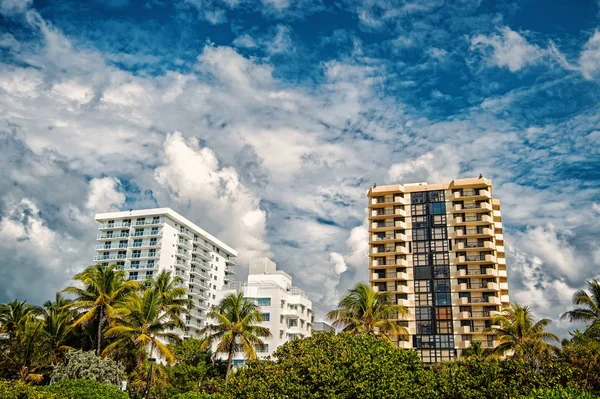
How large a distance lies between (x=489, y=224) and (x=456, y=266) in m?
7.57

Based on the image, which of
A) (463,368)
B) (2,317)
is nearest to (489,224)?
(463,368)

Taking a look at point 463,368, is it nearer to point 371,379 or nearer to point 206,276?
point 371,379

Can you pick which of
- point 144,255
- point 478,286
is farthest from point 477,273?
point 144,255

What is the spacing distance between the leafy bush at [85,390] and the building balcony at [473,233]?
179ft

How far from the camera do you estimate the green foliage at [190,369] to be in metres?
54.6

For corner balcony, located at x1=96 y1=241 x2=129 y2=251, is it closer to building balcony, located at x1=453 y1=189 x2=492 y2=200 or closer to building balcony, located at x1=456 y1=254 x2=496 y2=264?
building balcony, located at x1=453 y1=189 x2=492 y2=200

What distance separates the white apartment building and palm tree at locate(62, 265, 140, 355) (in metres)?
27.4

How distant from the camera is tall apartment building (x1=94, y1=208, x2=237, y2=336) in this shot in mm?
107312

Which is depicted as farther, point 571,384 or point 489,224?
point 489,224

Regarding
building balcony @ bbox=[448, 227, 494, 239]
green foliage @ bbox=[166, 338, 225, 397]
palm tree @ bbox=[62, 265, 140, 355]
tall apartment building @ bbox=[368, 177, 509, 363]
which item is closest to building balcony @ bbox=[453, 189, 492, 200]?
tall apartment building @ bbox=[368, 177, 509, 363]

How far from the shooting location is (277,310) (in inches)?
3108

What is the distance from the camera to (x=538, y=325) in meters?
52.6

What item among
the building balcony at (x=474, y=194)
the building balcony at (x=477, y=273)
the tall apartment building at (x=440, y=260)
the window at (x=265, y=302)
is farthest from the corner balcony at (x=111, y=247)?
the building balcony at (x=477, y=273)

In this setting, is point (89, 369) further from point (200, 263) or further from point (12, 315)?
point (200, 263)
